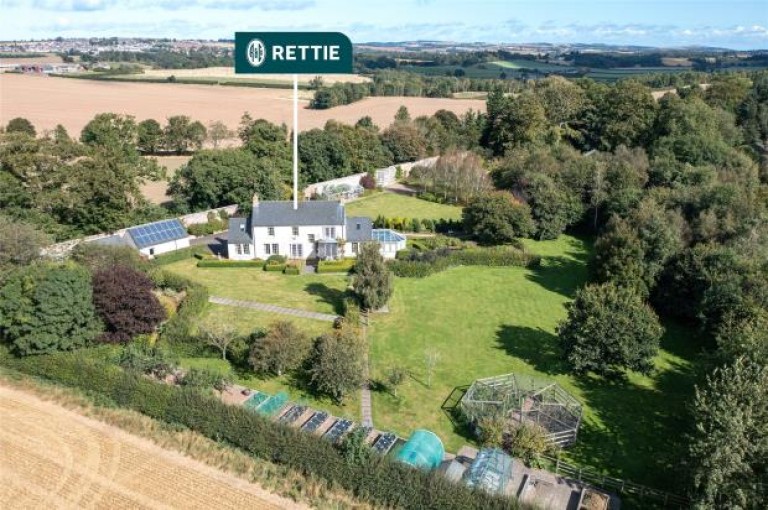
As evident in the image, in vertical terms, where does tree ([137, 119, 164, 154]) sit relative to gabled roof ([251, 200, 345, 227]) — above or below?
above

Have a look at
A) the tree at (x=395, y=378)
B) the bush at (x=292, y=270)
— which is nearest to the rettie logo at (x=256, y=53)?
the bush at (x=292, y=270)

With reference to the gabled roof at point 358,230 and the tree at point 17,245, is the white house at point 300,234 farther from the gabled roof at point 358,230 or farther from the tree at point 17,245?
the tree at point 17,245

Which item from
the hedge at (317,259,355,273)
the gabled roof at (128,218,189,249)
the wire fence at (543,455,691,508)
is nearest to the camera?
the wire fence at (543,455,691,508)

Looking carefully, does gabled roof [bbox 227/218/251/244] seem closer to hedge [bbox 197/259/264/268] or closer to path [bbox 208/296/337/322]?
hedge [bbox 197/259/264/268]

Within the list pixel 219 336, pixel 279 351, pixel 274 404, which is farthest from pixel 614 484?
Result: pixel 219 336

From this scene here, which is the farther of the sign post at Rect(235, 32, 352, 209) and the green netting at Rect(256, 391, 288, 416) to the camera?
the sign post at Rect(235, 32, 352, 209)

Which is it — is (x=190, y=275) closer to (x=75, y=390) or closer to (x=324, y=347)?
(x=75, y=390)

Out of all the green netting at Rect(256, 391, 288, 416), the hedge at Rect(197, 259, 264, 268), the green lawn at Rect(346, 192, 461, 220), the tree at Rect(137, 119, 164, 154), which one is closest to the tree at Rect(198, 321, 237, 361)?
the green netting at Rect(256, 391, 288, 416)

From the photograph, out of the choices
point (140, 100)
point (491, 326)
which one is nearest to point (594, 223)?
point (491, 326)

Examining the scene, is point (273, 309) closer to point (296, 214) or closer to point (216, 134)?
point (296, 214)
